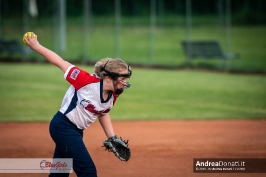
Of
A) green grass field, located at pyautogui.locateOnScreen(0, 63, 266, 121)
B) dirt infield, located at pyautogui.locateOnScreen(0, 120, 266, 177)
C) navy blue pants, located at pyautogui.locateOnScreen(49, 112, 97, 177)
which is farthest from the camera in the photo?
green grass field, located at pyautogui.locateOnScreen(0, 63, 266, 121)

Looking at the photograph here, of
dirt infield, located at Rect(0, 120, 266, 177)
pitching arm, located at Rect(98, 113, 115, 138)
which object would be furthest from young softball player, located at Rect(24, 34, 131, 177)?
dirt infield, located at Rect(0, 120, 266, 177)

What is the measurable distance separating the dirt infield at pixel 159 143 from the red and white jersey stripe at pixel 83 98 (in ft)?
6.81

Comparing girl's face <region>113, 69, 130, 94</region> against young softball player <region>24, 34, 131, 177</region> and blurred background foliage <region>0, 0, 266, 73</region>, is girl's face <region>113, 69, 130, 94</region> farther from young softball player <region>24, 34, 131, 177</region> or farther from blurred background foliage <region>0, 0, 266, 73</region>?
blurred background foliage <region>0, 0, 266, 73</region>

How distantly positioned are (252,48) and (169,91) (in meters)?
12.9

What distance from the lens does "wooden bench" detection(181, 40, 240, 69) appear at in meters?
24.6

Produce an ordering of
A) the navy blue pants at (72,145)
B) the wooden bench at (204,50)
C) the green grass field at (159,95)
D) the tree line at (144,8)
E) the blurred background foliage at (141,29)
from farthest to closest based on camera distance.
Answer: the tree line at (144,8) → the blurred background foliage at (141,29) → the wooden bench at (204,50) → the green grass field at (159,95) → the navy blue pants at (72,145)

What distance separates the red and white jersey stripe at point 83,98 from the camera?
621 centimetres

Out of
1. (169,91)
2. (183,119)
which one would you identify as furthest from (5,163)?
(169,91)

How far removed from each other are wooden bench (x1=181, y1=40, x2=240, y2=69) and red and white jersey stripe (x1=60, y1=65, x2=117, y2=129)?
1855 cm

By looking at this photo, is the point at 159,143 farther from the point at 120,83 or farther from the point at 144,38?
the point at 144,38

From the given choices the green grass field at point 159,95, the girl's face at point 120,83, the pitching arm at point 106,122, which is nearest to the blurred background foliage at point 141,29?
the green grass field at point 159,95

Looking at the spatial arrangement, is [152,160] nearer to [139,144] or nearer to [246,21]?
[139,144]

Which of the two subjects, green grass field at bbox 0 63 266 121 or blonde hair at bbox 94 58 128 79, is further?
green grass field at bbox 0 63 266 121

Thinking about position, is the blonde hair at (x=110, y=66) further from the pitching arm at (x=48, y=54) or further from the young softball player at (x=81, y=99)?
the pitching arm at (x=48, y=54)
